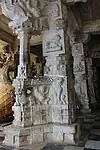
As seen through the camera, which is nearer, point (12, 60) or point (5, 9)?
point (5, 9)

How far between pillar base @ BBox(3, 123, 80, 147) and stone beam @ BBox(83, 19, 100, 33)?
9.87 feet

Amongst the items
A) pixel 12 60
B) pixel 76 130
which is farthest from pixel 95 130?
pixel 12 60

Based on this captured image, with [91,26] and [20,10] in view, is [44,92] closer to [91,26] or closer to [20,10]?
[20,10]

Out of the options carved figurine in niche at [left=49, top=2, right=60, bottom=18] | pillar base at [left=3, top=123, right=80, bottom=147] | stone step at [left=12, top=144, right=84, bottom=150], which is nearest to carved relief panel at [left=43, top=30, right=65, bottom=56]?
carved figurine in niche at [left=49, top=2, right=60, bottom=18]

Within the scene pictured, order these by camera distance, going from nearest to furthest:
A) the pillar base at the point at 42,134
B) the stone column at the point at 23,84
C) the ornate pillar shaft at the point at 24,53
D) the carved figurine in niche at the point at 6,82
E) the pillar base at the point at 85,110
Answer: the pillar base at the point at 42,134 → the stone column at the point at 23,84 → the ornate pillar shaft at the point at 24,53 → the carved figurine in niche at the point at 6,82 → the pillar base at the point at 85,110

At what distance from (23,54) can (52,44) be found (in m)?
0.53

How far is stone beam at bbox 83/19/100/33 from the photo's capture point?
15.2 ft

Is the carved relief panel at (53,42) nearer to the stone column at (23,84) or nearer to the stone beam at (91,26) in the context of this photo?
the stone column at (23,84)

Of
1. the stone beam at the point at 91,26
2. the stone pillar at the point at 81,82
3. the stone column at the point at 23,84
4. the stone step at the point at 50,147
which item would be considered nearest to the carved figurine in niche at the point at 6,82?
the stone column at the point at 23,84

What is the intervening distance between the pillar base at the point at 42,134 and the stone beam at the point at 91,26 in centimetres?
301

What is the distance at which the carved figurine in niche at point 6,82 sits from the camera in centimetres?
411

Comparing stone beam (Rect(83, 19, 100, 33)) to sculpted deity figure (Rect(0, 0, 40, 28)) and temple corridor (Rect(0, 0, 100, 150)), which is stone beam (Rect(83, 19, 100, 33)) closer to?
temple corridor (Rect(0, 0, 100, 150))

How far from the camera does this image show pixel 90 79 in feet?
19.8

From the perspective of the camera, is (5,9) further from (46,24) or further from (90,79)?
(90,79)
